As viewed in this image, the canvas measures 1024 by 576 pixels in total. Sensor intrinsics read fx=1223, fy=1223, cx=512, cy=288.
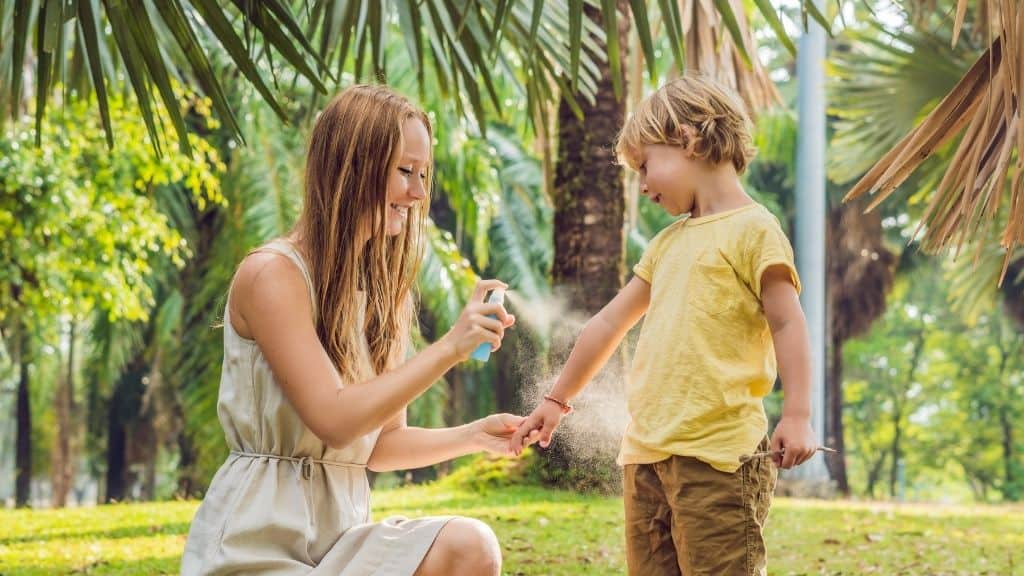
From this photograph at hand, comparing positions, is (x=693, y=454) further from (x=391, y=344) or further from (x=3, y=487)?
(x=3, y=487)

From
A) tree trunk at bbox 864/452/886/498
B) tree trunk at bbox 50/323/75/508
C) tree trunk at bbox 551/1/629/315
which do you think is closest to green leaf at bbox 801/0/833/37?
tree trunk at bbox 551/1/629/315

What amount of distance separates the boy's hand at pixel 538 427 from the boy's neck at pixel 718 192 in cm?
58

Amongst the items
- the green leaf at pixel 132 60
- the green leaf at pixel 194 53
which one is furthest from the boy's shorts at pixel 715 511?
the green leaf at pixel 132 60

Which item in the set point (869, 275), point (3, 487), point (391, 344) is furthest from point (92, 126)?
point (3, 487)

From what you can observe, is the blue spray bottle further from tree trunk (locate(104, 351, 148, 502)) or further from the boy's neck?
tree trunk (locate(104, 351, 148, 502))

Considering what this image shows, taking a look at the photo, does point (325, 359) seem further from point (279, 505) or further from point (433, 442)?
point (433, 442)

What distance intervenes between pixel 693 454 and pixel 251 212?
11.7 metres

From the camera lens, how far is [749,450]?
8.75ft

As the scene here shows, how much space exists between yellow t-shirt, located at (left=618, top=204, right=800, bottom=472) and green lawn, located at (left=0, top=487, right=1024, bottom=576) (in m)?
2.49

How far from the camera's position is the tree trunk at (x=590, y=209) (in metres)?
6.95

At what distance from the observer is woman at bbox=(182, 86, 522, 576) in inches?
91.5

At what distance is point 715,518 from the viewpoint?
2635 millimetres

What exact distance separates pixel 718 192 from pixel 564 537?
11.5 ft

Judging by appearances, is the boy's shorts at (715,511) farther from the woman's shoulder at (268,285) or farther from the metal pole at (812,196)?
the metal pole at (812,196)
